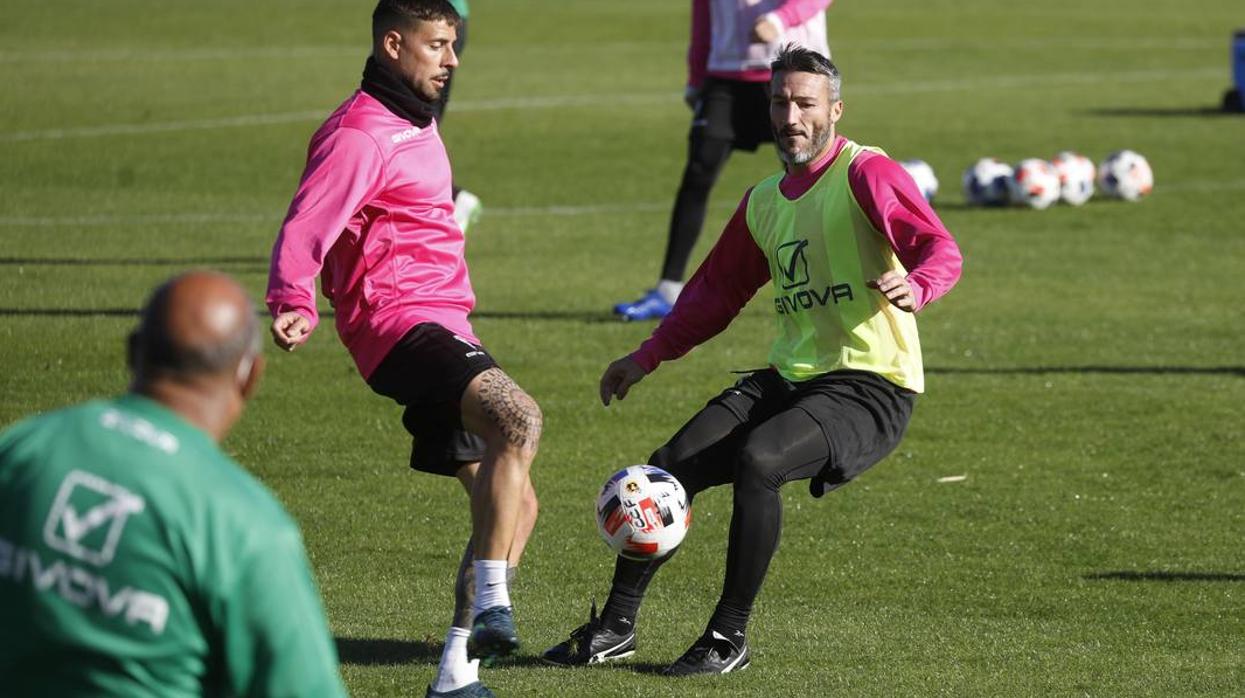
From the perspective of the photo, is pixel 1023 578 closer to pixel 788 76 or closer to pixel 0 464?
pixel 788 76

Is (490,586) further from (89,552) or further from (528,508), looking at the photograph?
(89,552)

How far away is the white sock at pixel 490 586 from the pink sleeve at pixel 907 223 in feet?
5.31

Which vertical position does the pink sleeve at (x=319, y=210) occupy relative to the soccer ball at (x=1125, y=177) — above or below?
above

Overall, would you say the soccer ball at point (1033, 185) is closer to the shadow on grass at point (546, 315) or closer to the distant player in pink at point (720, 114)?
the distant player in pink at point (720, 114)

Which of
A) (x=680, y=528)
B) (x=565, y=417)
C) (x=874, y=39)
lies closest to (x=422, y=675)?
(x=680, y=528)

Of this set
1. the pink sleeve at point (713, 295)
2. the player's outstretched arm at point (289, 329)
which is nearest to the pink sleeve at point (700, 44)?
the pink sleeve at point (713, 295)

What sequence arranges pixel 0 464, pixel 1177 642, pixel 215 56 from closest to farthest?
pixel 0 464 → pixel 1177 642 → pixel 215 56

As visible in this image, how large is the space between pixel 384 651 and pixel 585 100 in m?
21.0

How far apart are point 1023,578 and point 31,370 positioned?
597 cm

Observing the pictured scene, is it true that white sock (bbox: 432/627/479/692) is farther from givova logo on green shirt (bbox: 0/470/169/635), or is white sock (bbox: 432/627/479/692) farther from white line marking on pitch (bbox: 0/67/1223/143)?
white line marking on pitch (bbox: 0/67/1223/143)

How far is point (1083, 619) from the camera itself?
735 centimetres

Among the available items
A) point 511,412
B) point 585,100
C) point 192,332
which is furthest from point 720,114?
point 585,100

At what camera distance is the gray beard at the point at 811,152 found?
23.5 ft

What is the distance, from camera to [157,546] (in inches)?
128
